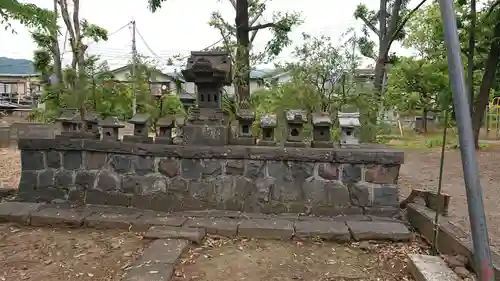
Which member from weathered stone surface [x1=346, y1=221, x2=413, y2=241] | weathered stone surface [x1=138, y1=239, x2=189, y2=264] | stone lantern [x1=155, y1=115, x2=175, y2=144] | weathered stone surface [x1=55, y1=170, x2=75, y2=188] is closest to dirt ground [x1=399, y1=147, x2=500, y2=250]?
weathered stone surface [x1=346, y1=221, x2=413, y2=241]

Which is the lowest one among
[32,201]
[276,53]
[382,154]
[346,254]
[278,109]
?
[346,254]

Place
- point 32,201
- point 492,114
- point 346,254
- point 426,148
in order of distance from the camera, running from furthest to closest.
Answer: point 492,114
point 426,148
point 32,201
point 346,254

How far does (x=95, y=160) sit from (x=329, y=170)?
251 cm

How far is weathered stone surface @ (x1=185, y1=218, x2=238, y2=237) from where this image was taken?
414cm

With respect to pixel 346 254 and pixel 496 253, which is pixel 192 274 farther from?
pixel 496 253

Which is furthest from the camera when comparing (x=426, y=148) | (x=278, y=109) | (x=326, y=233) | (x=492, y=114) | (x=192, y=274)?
(x=492, y=114)

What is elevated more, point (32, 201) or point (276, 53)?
point (276, 53)

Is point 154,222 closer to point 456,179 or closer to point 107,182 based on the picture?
point 107,182

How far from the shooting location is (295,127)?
4711 millimetres

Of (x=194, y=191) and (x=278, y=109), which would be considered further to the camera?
(x=278, y=109)

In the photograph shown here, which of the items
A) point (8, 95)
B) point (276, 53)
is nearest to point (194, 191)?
point (276, 53)


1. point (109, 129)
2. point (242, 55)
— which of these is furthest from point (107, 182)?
point (242, 55)

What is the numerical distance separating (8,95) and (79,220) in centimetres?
3772

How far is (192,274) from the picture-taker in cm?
330
